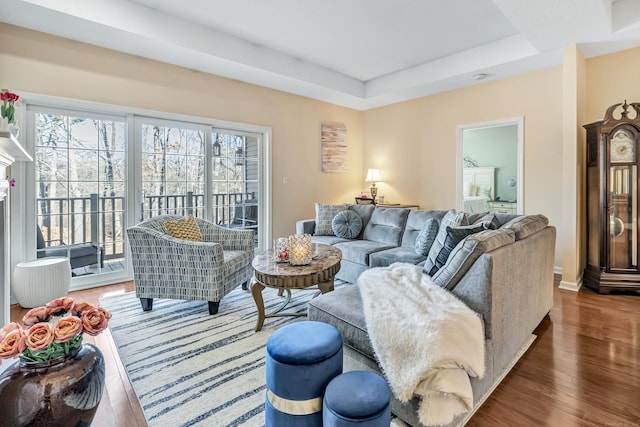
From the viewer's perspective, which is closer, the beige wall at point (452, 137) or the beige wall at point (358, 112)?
the beige wall at point (358, 112)

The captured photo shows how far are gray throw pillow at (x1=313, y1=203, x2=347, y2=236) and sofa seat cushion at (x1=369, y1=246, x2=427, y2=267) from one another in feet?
3.47

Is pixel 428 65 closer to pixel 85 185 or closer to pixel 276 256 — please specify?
pixel 276 256

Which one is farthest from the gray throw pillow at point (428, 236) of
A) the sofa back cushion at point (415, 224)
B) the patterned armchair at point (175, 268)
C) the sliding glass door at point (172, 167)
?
the sliding glass door at point (172, 167)

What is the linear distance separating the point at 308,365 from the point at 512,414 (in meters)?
1.12

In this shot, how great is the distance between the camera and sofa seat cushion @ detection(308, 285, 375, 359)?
166 centimetres

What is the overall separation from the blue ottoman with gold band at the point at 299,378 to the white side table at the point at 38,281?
2.76 meters

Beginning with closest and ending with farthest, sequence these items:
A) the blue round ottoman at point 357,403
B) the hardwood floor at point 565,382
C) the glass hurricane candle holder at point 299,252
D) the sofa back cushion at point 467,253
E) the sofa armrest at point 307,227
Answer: the blue round ottoman at point 357,403 < the hardwood floor at point 565,382 < the sofa back cushion at point 467,253 < the glass hurricane candle holder at point 299,252 < the sofa armrest at point 307,227

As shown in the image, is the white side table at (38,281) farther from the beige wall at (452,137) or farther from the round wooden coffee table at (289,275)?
the beige wall at (452,137)

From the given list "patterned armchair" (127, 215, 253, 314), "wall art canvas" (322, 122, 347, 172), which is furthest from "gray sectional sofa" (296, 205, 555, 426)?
"wall art canvas" (322, 122, 347, 172)

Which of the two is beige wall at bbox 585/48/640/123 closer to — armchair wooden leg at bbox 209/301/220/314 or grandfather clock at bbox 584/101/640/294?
grandfather clock at bbox 584/101/640/294

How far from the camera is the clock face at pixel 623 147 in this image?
10.9 ft

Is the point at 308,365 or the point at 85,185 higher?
the point at 85,185

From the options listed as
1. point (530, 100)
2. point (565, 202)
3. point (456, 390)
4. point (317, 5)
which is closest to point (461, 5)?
point (317, 5)

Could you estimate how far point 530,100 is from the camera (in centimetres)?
422
